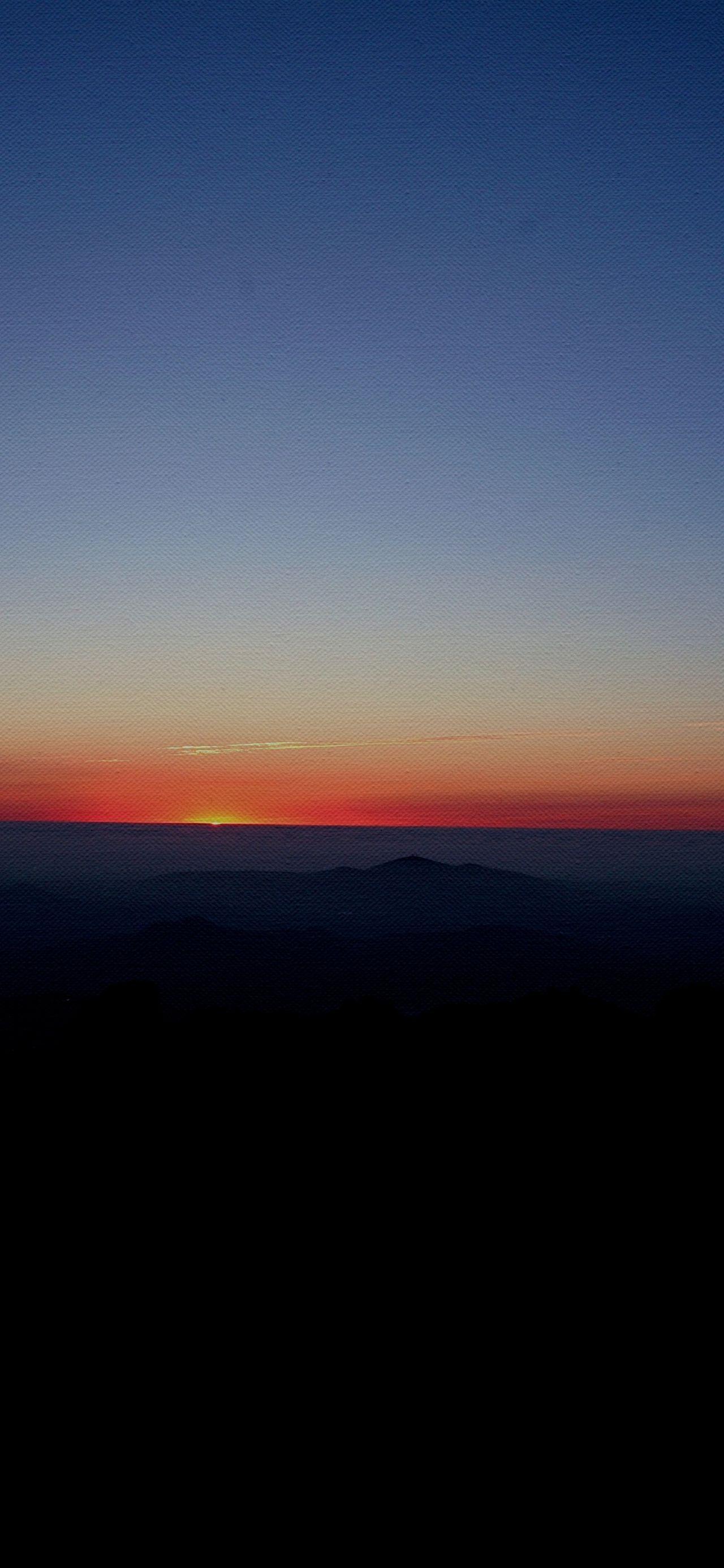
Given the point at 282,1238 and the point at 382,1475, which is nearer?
→ the point at 382,1475

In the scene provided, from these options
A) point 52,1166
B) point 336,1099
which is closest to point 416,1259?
point 336,1099

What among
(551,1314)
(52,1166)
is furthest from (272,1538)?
(52,1166)

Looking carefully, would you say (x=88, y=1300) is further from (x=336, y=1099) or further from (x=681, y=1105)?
(x=681, y=1105)

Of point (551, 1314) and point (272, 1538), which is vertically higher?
point (551, 1314)

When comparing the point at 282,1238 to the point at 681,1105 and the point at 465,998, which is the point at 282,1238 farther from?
the point at 465,998

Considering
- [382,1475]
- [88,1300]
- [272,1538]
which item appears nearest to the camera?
[272,1538]

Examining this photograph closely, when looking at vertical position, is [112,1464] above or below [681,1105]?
below

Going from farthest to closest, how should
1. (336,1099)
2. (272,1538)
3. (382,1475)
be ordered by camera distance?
1. (336,1099)
2. (382,1475)
3. (272,1538)

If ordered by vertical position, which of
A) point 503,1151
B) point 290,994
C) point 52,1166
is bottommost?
point 290,994

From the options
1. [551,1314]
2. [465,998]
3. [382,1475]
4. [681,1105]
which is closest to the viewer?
[382,1475]
